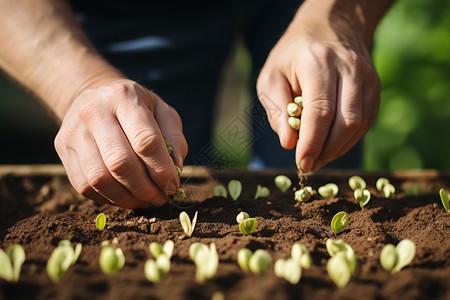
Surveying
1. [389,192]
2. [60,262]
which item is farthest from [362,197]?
[60,262]

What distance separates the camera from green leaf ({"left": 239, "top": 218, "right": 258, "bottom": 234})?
881 millimetres

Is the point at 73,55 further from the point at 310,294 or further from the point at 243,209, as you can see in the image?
the point at 310,294

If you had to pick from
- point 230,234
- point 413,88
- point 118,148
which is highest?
point 118,148

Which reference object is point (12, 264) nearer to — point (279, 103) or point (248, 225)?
point (248, 225)

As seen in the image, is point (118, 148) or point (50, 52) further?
point (50, 52)

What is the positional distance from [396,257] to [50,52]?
3.64ft

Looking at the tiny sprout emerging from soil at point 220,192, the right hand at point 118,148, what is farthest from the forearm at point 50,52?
the tiny sprout emerging from soil at point 220,192

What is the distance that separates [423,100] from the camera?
2482 mm

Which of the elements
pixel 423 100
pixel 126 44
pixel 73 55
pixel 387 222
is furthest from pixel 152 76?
pixel 423 100

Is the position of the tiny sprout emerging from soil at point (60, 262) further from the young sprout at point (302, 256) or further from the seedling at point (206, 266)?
the young sprout at point (302, 256)

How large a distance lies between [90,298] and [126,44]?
1577mm

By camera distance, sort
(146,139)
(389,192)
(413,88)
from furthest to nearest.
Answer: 1. (413,88)
2. (389,192)
3. (146,139)

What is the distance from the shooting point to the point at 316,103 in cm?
98

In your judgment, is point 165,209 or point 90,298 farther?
point 165,209
